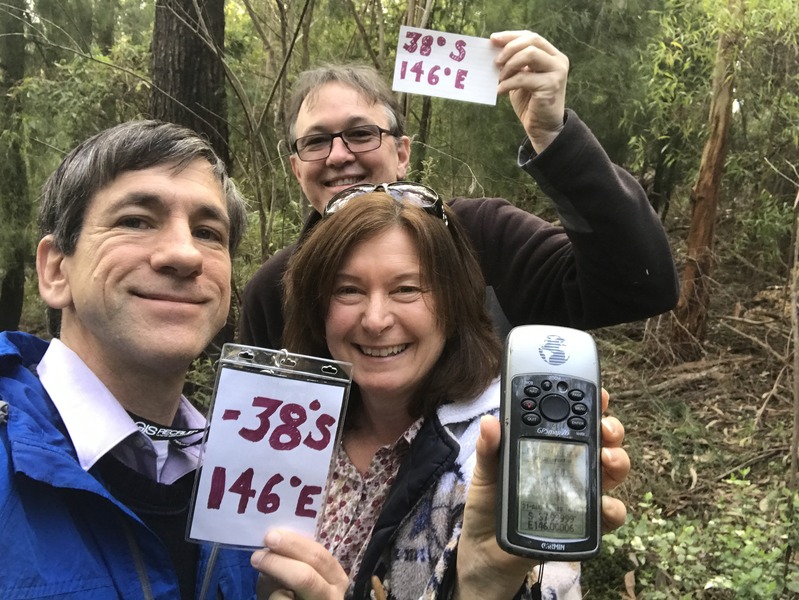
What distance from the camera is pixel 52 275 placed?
54.7 inches

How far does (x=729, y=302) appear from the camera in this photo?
6707 mm

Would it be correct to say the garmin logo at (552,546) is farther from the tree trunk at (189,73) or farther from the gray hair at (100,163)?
the tree trunk at (189,73)

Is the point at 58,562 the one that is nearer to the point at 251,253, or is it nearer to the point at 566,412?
the point at 566,412

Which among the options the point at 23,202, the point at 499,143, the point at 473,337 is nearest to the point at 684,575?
the point at 473,337

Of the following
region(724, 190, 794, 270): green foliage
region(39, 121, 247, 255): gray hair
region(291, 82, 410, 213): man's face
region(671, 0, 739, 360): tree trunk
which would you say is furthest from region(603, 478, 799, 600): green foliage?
region(724, 190, 794, 270): green foliage

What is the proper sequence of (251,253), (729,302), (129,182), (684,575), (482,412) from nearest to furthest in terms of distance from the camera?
(129,182)
(482,412)
(684,575)
(251,253)
(729,302)

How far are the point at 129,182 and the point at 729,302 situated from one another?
22.3 ft

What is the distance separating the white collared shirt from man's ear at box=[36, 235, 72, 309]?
107mm

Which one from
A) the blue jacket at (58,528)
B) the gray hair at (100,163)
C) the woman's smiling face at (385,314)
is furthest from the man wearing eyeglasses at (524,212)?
the blue jacket at (58,528)

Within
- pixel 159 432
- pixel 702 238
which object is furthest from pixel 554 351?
pixel 702 238

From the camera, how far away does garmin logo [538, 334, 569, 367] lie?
1166 millimetres

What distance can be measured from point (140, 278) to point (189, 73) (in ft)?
11.6

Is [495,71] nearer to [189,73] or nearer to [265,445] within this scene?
[265,445]

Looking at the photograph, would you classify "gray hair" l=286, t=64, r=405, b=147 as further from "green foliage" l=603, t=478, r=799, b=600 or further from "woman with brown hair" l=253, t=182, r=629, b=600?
"green foliage" l=603, t=478, r=799, b=600
